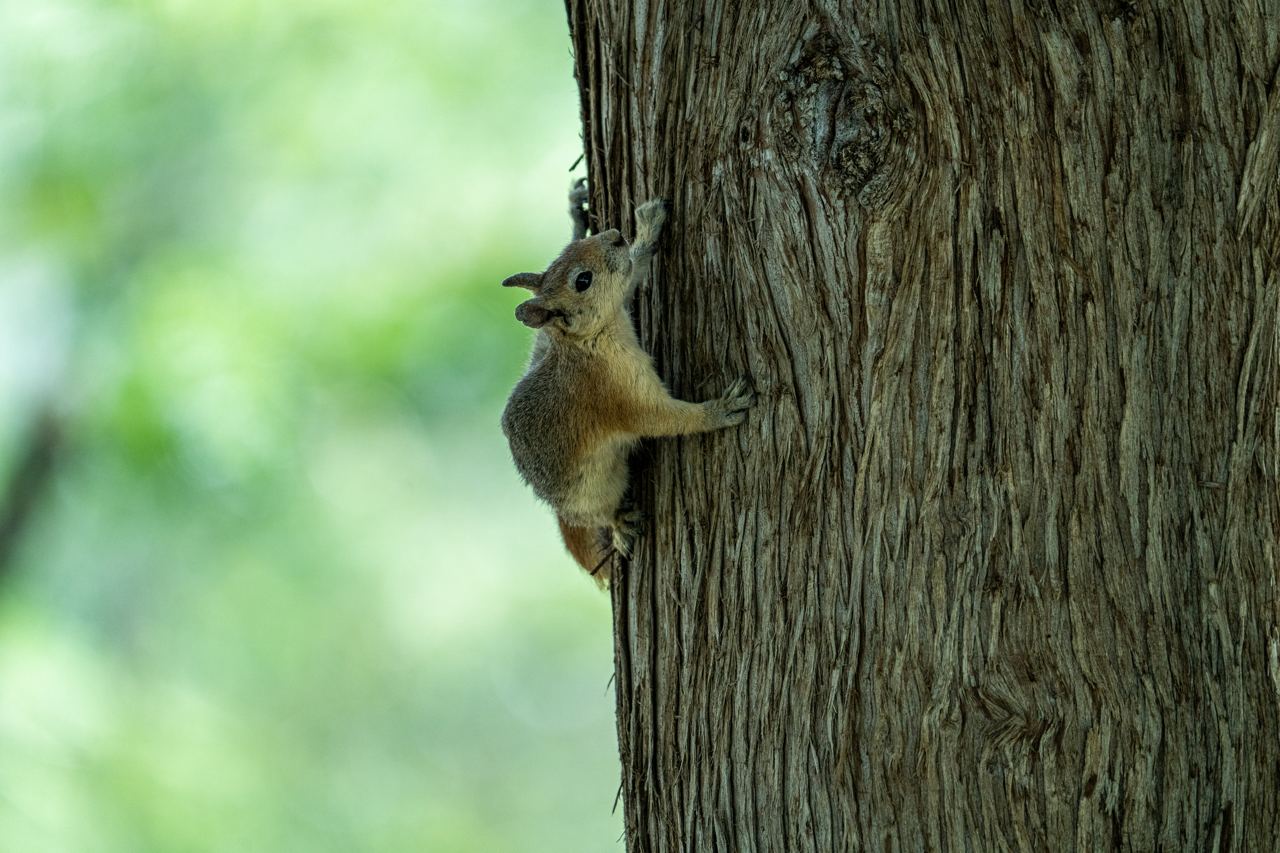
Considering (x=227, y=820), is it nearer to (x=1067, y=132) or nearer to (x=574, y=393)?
(x=574, y=393)

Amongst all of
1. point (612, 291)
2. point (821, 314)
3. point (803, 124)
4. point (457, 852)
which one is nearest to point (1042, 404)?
point (821, 314)

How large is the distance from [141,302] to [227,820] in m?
3.05

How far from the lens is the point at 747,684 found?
2.56m

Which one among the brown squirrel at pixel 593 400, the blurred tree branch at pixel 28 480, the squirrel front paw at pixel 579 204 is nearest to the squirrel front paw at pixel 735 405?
the brown squirrel at pixel 593 400

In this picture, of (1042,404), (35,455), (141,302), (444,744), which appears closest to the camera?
(1042,404)

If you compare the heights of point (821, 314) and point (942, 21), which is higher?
point (942, 21)

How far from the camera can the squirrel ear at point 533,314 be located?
3.09 meters

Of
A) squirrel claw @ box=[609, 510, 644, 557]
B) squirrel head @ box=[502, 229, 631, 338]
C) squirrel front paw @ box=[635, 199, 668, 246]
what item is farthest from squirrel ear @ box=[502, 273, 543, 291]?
squirrel claw @ box=[609, 510, 644, 557]

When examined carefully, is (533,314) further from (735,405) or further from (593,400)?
(735,405)

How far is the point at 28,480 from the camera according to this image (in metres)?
8.75

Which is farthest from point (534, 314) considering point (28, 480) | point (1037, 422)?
point (28, 480)

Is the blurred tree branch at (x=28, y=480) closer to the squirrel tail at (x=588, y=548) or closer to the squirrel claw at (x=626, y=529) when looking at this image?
the squirrel tail at (x=588, y=548)

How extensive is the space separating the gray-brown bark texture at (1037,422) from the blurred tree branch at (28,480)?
7.27 m

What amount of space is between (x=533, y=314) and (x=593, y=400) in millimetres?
248
